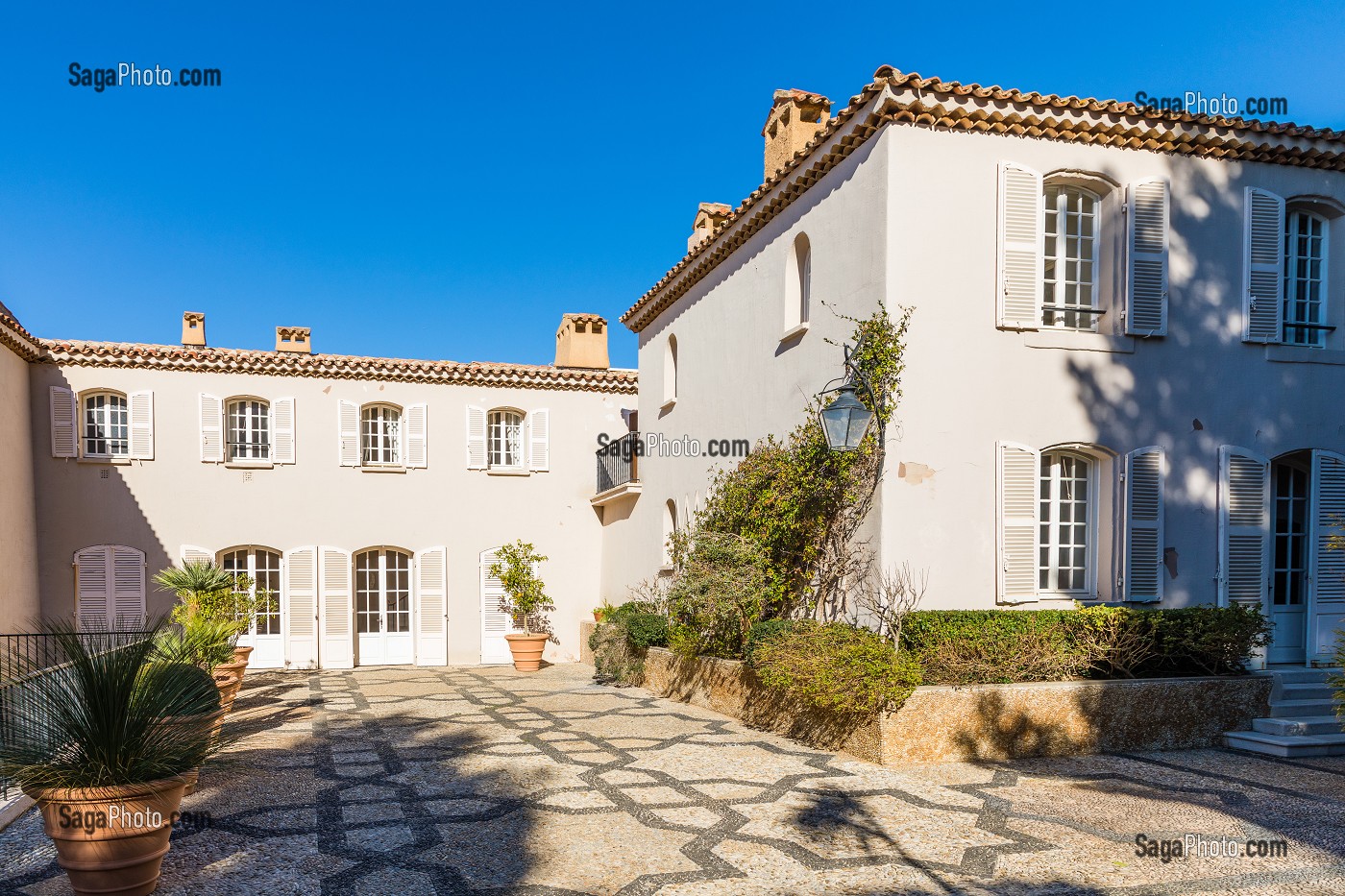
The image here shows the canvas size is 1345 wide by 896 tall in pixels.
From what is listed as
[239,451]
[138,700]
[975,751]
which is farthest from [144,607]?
[975,751]

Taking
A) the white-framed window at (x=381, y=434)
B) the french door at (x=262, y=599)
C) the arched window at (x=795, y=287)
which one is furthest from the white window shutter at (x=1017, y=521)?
the french door at (x=262, y=599)

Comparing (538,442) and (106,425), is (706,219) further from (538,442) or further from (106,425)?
(106,425)

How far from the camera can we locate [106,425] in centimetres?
1623

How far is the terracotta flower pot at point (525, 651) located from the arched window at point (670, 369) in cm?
501

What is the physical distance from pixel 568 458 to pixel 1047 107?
11566mm

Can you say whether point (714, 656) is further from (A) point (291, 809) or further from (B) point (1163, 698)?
(A) point (291, 809)

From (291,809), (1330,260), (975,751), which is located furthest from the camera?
(1330,260)

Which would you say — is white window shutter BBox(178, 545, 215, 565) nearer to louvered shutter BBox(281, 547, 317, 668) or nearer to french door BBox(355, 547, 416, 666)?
louvered shutter BBox(281, 547, 317, 668)

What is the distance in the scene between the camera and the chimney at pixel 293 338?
17812 mm

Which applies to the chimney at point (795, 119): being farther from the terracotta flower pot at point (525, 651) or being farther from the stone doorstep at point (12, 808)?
the stone doorstep at point (12, 808)

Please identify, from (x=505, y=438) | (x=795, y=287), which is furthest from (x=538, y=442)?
(x=795, y=287)

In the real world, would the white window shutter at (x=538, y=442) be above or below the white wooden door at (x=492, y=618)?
above

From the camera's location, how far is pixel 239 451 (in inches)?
666

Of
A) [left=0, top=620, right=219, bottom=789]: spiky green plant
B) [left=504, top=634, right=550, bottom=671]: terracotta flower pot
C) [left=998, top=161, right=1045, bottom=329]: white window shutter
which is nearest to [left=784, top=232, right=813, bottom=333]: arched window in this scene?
[left=998, top=161, right=1045, bottom=329]: white window shutter
